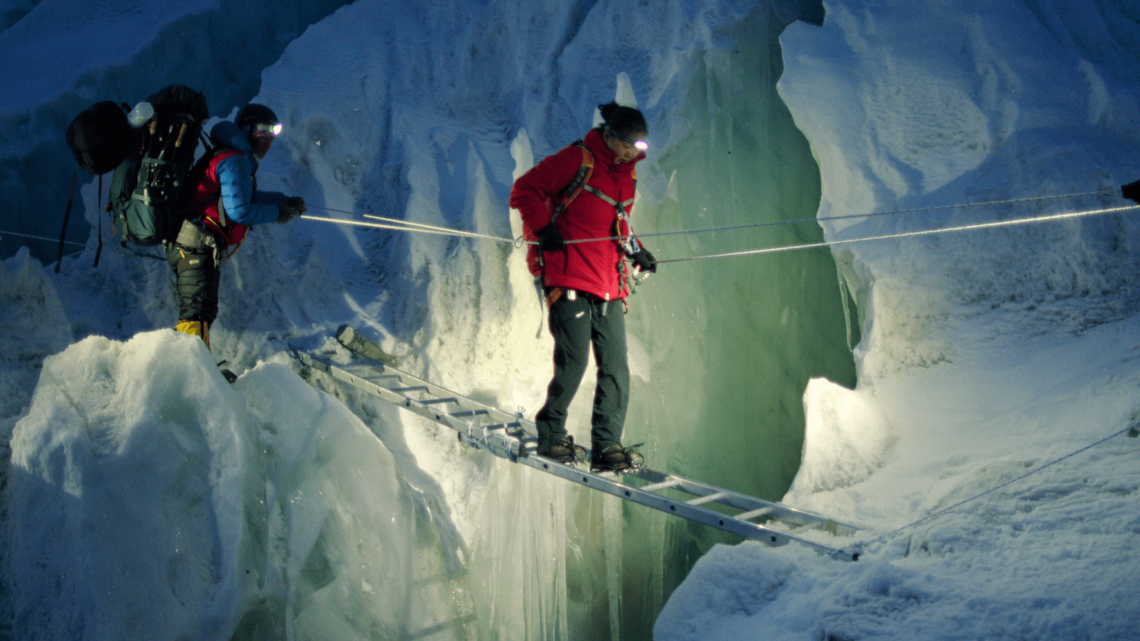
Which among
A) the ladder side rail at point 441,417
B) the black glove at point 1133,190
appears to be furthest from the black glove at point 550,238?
the black glove at point 1133,190

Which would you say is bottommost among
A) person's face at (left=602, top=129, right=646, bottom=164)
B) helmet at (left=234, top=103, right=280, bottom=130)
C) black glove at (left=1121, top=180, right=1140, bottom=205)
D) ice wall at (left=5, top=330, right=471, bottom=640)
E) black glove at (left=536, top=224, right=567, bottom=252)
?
ice wall at (left=5, top=330, right=471, bottom=640)

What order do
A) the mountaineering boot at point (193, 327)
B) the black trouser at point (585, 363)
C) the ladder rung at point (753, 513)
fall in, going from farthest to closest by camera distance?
1. the mountaineering boot at point (193, 327)
2. the black trouser at point (585, 363)
3. the ladder rung at point (753, 513)

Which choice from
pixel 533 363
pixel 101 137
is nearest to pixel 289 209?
pixel 101 137

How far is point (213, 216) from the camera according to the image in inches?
130

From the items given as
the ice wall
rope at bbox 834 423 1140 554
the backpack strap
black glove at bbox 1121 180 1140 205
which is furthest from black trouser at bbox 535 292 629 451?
black glove at bbox 1121 180 1140 205

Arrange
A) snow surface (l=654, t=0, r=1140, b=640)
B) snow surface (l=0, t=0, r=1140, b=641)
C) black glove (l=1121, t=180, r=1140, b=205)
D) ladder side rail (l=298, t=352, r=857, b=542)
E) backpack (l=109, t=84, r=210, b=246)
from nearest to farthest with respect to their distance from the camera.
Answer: snow surface (l=654, t=0, r=1140, b=640) < black glove (l=1121, t=180, r=1140, b=205) < snow surface (l=0, t=0, r=1140, b=641) < ladder side rail (l=298, t=352, r=857, b=542) < backpack (l=109, t=84, r=210, b=246)

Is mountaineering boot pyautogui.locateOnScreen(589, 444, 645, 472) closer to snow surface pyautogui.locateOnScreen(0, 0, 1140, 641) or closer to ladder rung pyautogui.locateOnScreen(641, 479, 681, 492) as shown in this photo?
ladder rung pyautogui.locateOnScreen(641, 479, 681, 492)

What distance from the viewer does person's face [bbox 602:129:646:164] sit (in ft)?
9.26

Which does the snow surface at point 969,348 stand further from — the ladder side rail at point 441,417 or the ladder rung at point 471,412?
the ladder rung at point 471,412

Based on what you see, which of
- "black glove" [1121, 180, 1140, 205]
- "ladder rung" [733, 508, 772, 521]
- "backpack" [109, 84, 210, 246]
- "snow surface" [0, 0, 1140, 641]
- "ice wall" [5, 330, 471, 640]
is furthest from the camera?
"backpack" [109, 84, 210, 246]

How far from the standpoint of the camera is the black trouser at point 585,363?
2.87 meters

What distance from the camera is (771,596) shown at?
226cm

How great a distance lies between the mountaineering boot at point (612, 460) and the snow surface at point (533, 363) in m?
0.58

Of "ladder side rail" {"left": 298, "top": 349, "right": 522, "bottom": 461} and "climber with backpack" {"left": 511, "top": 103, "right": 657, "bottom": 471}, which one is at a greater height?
"climber with backpack" {"left": 511, "top": 103, "right": 657, "bottom": 471}
